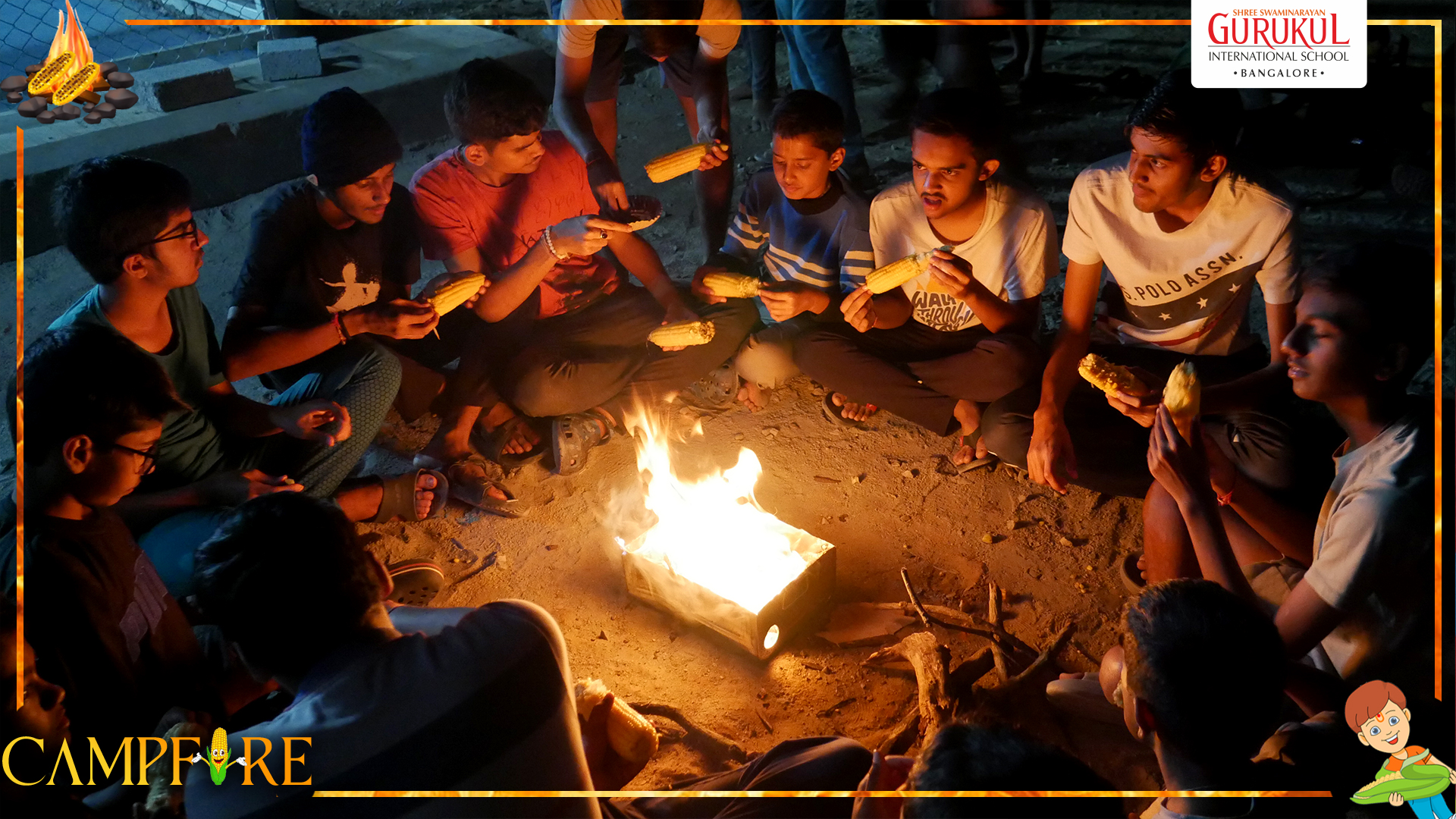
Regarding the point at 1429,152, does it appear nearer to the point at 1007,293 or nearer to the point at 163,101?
the point at 1007,293

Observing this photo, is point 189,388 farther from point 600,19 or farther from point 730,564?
point 600,19

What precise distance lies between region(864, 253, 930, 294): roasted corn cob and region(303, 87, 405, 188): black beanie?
2243 mm

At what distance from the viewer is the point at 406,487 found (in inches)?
178

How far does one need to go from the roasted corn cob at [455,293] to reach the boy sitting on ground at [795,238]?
1.11 m

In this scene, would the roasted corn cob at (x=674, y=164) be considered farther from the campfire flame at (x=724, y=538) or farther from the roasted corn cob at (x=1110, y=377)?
the roasted corn cob at (x=1110, y=377)

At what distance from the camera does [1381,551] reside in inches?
111

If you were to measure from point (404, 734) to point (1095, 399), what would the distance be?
3.41 metres

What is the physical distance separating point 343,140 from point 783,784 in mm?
3163

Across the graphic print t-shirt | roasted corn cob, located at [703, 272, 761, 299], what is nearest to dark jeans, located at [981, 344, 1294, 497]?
roasted corn cob, located at [703, 272, 761, 299]

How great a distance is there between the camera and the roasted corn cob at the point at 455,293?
454 cm

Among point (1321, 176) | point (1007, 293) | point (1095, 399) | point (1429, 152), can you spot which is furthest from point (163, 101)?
point (1429, 152)

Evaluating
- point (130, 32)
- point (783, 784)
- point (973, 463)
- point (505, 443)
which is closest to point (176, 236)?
point (505, 443)

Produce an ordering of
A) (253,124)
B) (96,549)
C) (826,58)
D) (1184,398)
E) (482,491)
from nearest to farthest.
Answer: (96,549)
(1184,398)
(482,491)
(826,58)
(253,124)

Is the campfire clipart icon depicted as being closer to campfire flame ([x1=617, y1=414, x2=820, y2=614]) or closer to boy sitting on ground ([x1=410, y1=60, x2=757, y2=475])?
boy sitting on ground ([x1=410, y1=60, x2=757, y2=475])
